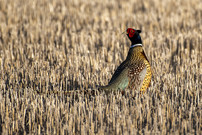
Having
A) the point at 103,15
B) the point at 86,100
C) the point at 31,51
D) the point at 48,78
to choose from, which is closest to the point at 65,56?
the point at 31,51

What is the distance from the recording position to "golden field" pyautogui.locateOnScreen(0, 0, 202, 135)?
5348mm

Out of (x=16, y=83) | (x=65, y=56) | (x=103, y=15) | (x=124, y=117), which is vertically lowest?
(x=124, y=117)

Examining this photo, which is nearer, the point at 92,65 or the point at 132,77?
the point at 132,77

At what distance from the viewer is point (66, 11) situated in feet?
45.9

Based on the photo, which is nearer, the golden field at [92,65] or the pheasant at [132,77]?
the golden field at [92,65]

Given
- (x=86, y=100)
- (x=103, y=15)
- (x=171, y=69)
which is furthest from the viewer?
(x=103, y=15)

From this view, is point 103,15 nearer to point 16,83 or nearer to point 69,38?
point 69,38

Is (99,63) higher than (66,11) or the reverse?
the reverse

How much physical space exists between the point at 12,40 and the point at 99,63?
10.8 feet

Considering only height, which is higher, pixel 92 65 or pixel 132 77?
pixel 92 65

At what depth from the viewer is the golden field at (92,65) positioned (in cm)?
535

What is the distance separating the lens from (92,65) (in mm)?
Result: 8203

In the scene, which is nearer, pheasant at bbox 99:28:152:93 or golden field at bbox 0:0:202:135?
golden field at bbox 0:0:202:135

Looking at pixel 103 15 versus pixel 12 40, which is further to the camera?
pixel 103 15
